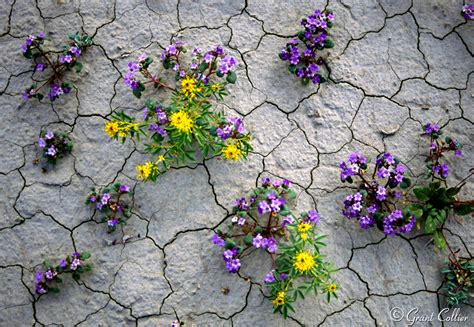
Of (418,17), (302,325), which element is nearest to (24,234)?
(302,325)

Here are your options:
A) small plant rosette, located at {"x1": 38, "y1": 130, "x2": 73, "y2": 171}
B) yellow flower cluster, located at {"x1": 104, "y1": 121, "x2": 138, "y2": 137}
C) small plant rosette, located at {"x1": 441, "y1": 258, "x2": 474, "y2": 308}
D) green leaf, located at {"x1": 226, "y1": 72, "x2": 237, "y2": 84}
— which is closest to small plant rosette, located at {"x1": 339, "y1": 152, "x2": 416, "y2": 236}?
small plant rosette, located at {"x1": 441, "y1": 258, "x2": 474, "y2": 308}

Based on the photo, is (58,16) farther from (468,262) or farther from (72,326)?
(468,262)

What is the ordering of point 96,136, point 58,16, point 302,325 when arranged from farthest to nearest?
point 58,16 → point 96,136 → point 302,325

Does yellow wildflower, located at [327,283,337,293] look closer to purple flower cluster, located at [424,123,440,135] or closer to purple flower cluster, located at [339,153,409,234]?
purple flower cluster, located at [339,153,409,234]

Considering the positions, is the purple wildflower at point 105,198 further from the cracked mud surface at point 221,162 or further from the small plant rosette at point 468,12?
the small plant rosette at point 468,12

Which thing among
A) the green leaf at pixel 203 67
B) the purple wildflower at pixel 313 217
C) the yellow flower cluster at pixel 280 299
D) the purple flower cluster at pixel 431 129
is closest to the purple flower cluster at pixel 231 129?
the green leaf at pixel 203 67
